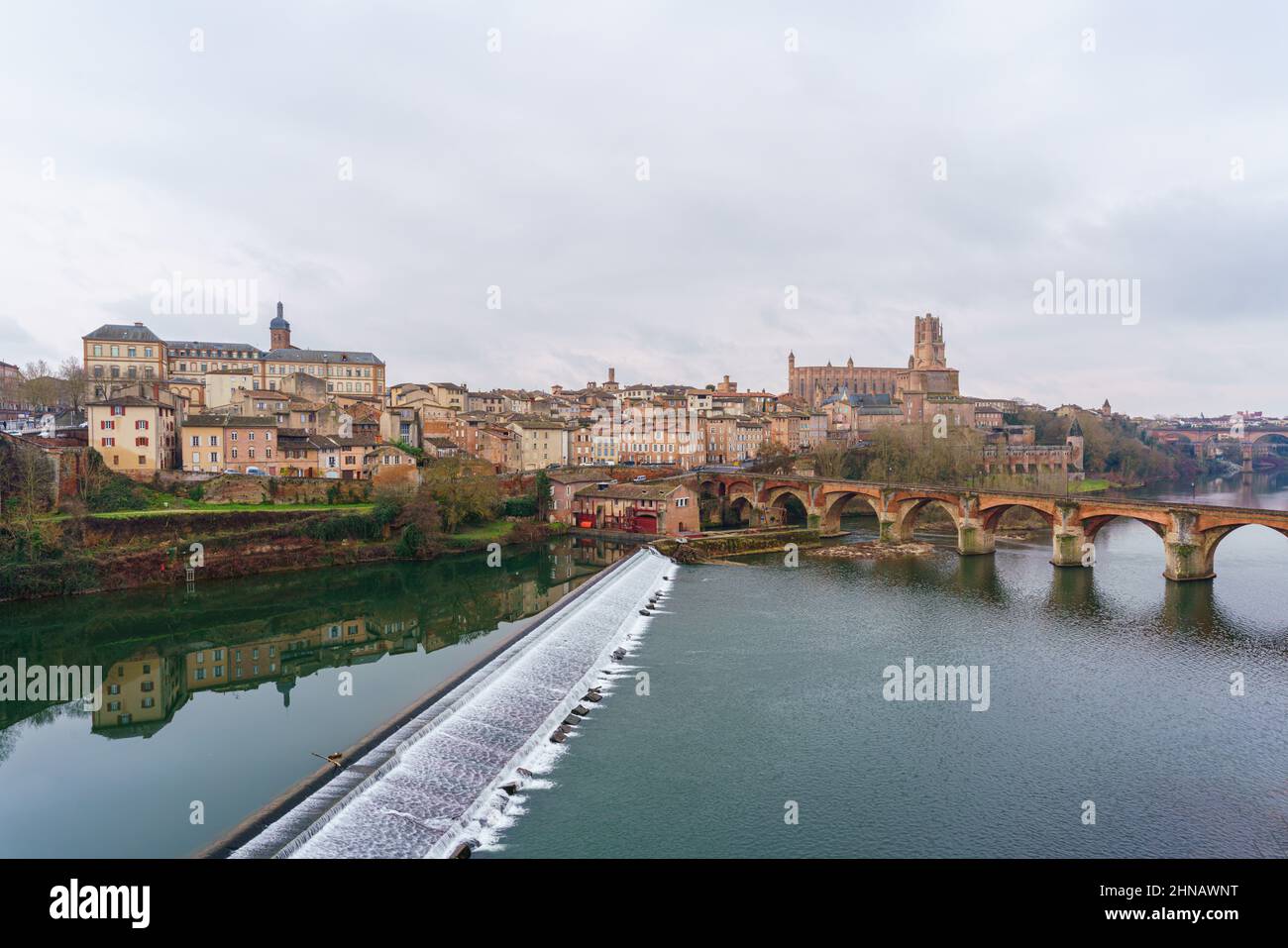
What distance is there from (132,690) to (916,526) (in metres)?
42.9

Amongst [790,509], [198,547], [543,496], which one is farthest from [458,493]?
[790,509]

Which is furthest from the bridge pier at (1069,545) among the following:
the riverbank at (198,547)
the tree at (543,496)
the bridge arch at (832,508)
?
the riverbank at (198,547)

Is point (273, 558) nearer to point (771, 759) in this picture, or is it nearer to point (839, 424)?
point (771, 759)

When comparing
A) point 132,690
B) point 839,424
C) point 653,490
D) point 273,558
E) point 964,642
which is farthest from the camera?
point 839,424

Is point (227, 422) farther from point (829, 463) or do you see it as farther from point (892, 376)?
point (892, 376)

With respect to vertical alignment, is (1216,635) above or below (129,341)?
below

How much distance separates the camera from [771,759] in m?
15.0

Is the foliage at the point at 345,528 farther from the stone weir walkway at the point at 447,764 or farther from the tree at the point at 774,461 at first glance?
the tree at the point at 774,461

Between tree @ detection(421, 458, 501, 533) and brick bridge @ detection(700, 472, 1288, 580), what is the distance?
14673 millimetres

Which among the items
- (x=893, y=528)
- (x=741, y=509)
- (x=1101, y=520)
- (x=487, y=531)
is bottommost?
(x=893, y=528)

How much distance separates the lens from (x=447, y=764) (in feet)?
45.6

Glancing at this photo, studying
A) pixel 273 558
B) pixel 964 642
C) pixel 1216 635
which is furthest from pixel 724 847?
pixel 273 558

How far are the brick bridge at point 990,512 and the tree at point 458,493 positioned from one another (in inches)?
578

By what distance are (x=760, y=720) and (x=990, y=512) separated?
25955 millimetres
